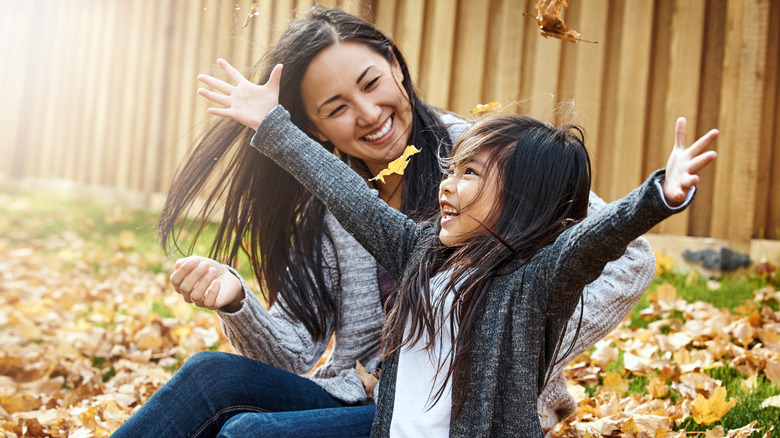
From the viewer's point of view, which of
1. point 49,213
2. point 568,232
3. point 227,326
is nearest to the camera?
point 568,232

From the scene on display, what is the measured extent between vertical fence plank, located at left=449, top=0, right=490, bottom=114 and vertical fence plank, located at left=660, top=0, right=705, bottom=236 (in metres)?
1.11

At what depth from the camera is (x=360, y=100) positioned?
1938 millimetres

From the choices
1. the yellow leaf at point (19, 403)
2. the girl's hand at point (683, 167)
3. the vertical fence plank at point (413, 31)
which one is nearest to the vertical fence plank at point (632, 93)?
the vertical fence plank at point (413, 31)

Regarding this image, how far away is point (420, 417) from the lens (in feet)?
4.26

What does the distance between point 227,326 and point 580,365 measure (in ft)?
4.26

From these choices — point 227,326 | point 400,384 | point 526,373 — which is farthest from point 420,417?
point 227,326

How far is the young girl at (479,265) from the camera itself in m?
1.25

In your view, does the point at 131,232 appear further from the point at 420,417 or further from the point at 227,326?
the point at 420,417

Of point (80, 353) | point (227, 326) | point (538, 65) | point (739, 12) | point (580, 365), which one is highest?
point (739, 12)

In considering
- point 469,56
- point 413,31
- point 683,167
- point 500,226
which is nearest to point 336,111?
point 500,226

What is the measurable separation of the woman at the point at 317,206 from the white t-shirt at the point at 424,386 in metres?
0.44

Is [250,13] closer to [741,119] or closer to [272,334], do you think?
[272,334]

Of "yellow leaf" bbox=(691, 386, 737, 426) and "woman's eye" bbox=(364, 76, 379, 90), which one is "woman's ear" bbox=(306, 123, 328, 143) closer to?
"woman's eye" bbox=(364, 76, 379, 90)

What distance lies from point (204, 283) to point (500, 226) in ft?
2.29
